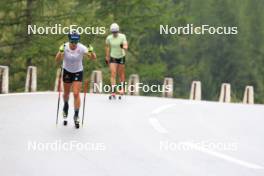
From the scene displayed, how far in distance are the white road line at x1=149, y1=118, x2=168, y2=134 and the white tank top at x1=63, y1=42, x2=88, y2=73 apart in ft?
5.65

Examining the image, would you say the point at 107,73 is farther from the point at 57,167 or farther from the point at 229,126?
the point at 57,167

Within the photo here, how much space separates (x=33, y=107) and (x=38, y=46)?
20.1 meters

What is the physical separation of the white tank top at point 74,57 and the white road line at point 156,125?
1722mm

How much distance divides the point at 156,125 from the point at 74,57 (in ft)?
6.79

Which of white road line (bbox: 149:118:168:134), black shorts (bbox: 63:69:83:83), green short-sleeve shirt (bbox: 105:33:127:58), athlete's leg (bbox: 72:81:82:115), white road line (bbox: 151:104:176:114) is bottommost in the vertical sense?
white road line (bbox: 149:118:168:134)

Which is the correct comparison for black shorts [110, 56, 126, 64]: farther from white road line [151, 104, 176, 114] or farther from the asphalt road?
white road line [151, 104, 176, 114]

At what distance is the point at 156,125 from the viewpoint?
1328cm

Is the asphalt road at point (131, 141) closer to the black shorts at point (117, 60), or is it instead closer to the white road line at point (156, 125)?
the white road line at point (156, 125)

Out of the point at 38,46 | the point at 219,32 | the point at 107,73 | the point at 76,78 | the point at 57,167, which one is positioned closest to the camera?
the point at 57,167

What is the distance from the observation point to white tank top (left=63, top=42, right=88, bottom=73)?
40.6ft

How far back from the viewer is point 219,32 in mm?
79875

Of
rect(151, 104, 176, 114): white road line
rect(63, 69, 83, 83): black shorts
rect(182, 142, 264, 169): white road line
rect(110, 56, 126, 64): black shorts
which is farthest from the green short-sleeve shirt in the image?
rect(182, 142, 264, 169): white road line

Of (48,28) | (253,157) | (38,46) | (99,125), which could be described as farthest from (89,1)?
(253,157)

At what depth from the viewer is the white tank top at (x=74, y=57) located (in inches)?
487
